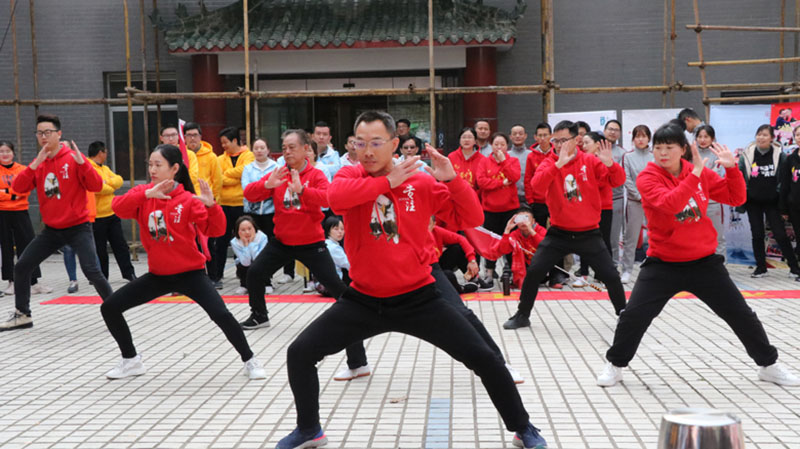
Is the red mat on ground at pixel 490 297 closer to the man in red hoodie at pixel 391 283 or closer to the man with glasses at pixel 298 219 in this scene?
the man with glasses at pixel 298 219

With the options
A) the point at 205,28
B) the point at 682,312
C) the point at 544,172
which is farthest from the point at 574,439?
the point at 205,28

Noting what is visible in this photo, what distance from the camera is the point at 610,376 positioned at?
5480 mm

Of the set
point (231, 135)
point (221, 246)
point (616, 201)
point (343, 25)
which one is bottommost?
point (221, 246)

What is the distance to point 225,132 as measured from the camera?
11.1 metres

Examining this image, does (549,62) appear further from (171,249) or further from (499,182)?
(171,249)

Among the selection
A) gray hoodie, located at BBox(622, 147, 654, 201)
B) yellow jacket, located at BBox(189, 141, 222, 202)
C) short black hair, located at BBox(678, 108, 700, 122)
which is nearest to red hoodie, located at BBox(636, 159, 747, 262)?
gray hoodie, located at BBox(622, 147, 654, 201)

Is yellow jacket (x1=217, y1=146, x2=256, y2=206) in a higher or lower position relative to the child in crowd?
higher

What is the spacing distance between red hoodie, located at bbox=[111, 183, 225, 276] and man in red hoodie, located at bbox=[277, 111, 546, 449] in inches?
75.9

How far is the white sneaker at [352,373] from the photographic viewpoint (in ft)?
19.1

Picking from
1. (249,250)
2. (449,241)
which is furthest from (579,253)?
(249,250)

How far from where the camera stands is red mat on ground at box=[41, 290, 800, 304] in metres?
9.19

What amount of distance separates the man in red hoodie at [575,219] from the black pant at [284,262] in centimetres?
175

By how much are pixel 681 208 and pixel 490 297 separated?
437 centimetres

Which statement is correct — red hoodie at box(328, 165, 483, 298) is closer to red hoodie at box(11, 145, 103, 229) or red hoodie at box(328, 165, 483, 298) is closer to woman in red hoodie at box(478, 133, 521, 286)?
red hoodie at box(11, 145, 103, 229)
